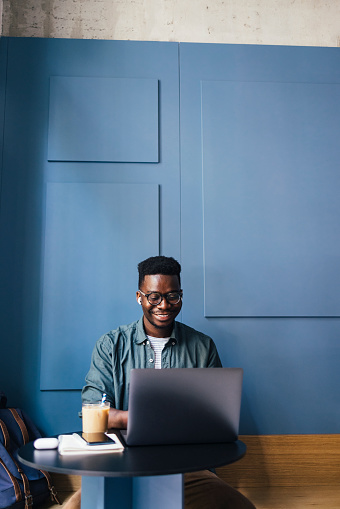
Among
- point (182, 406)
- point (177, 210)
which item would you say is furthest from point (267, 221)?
point (182, 406)

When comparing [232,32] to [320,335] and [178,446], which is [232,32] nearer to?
[320,335]

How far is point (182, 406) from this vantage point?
134 centimetres

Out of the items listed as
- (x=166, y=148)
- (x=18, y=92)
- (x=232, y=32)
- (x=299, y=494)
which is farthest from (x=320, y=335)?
(x=18, y=92)

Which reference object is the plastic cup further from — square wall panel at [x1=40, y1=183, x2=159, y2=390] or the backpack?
square wall panel at [x1=40, y1=183, x2=159, y2=390]

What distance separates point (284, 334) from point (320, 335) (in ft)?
0.70

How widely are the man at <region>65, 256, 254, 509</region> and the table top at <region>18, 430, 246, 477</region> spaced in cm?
69

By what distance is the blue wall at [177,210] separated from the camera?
2.59 metres

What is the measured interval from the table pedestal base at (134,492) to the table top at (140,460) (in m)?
0.07

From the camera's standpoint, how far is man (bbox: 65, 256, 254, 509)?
6.98ft

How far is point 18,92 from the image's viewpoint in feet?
8.98

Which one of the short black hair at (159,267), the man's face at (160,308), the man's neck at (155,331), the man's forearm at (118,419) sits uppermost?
the short black hair at (159,267)

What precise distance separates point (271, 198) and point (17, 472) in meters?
1.96

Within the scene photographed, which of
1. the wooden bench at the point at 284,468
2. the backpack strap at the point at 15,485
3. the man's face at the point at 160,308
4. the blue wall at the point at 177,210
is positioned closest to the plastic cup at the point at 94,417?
the man's face at the point at 160,308

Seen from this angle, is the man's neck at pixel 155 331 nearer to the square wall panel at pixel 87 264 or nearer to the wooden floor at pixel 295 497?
the square wall panel at pixel 87 264
